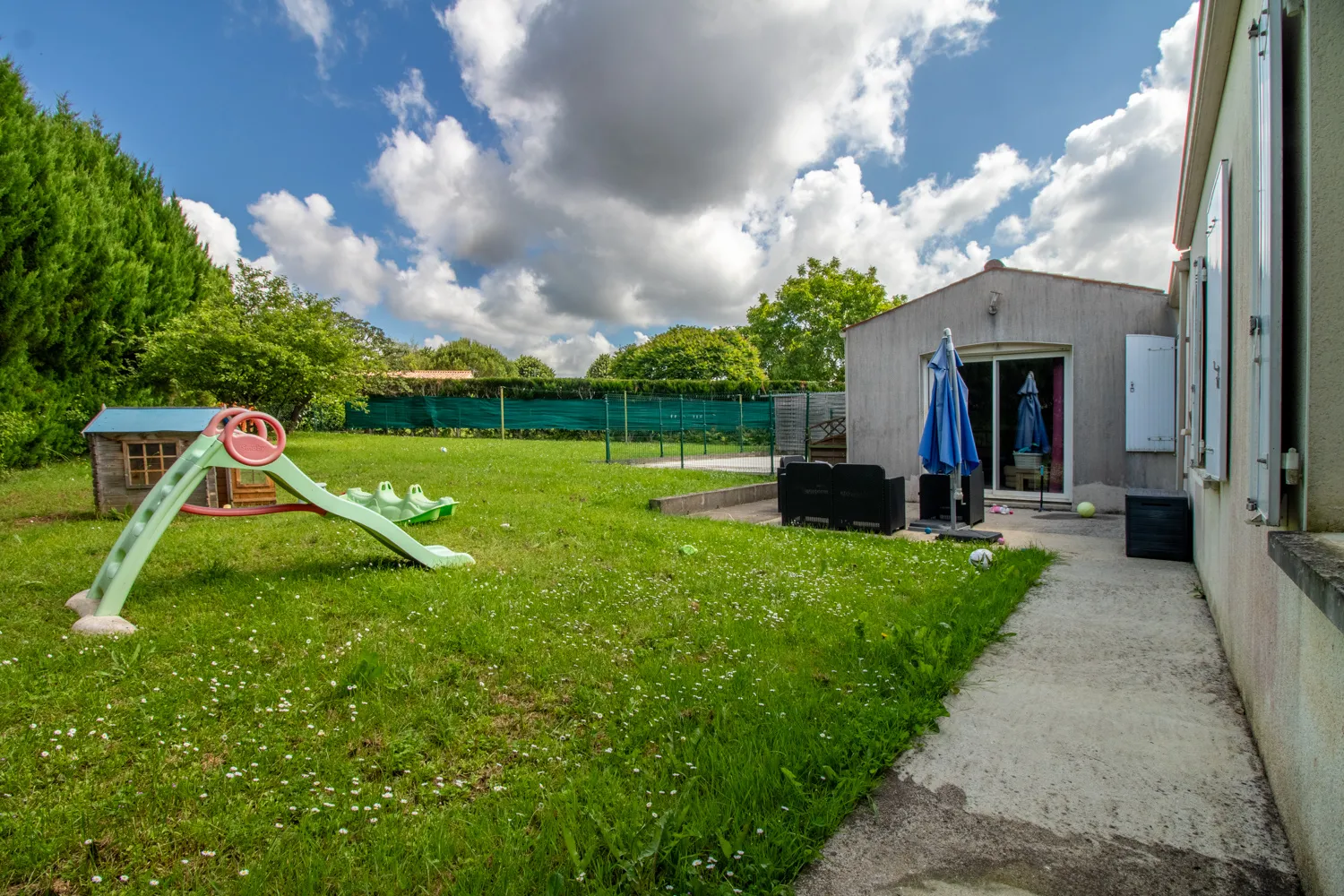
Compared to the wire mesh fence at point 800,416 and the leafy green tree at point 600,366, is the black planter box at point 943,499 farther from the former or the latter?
the leafy green tree at point 600,366

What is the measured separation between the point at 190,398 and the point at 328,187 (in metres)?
5.71

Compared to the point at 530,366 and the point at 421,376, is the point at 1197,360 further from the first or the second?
the point at 530,366

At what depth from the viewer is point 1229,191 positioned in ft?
11.4

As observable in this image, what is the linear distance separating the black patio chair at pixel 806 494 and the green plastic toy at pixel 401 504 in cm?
403

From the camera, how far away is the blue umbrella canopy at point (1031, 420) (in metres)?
9.64

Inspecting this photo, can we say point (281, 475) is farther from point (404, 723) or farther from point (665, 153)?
point (665, 153)

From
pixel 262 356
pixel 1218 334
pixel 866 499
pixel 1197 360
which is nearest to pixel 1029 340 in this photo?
pixel 866 499

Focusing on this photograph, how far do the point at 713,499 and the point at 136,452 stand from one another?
7.01m

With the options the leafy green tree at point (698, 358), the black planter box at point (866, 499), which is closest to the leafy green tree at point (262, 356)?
the black planter box at point (866, 499)

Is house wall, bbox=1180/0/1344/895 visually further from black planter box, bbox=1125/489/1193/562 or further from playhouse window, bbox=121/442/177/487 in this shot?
playhouse window, bbox=121/442/177/487

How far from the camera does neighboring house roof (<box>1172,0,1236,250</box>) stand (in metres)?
3.25

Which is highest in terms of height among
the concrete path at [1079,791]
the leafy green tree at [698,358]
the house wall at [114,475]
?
the leafy green tree at [698,358]

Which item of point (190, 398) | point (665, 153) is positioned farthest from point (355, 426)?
point (665, 153)

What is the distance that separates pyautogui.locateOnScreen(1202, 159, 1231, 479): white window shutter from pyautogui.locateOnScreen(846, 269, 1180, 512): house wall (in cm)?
478
